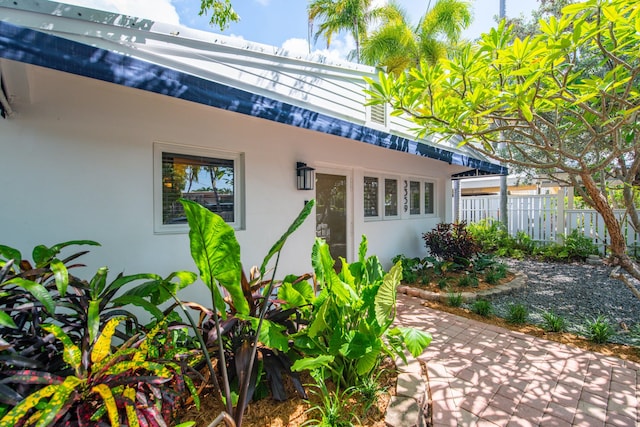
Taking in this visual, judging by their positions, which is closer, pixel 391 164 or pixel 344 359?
pixel 344 359

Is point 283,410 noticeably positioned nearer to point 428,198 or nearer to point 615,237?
point 615,237

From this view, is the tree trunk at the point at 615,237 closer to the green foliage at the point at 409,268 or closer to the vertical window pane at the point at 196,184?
the green foliage at the point at 409,268

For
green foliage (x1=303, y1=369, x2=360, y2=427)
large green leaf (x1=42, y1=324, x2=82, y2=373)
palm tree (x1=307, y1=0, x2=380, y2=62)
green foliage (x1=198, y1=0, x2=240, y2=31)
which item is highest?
palm tree (x1=307, y1=0, x2=380, y2=62)

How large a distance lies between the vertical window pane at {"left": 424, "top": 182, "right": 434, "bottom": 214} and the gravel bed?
2599 millimetres

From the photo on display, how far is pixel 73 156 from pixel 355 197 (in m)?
4.11

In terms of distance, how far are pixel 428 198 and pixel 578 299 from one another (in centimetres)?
362

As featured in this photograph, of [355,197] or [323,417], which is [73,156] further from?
[355,197]

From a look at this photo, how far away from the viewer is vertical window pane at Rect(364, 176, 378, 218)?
234 inches

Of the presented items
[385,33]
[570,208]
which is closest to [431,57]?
[385,33]

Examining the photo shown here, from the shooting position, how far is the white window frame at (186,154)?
324cm

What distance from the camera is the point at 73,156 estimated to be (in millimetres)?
2770

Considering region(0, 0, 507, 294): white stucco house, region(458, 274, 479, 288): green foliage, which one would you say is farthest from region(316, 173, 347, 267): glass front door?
region(458, 274, 479, 288): green foliage

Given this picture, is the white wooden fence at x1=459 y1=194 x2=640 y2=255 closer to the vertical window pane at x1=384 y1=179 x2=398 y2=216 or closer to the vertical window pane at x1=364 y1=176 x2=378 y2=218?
the vertical window pane at x1=384 y1=179 x2=398 y2=216

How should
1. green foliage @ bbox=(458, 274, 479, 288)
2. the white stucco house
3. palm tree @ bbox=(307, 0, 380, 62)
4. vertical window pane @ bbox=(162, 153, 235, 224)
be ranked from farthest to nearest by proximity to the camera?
palm tree @ bbox=(307, 0, 380, 62) → green foliage @ bbox=(458, 274, 479, 288) → vertical window pane @ bbox=(162, 153, 235, 224) → the white stucco house
